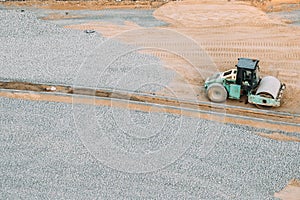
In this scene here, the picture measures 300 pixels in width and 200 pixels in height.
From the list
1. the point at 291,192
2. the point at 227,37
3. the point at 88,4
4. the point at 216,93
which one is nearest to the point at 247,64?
the point at 216,93

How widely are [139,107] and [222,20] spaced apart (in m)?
7.34

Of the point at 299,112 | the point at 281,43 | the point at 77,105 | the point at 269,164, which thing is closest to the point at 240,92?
the point at 299,112

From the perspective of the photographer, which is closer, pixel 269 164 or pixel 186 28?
pixel 269 164

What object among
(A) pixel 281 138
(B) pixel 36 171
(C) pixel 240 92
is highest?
(C) pixel 240 92

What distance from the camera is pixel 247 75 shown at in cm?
1452

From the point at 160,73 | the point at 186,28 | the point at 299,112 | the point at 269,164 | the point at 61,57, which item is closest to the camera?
the point at 269,164

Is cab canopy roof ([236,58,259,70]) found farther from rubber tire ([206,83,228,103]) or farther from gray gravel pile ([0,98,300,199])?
gray gravel pile ([0,98,300,199])

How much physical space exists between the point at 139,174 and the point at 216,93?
14.4 feet

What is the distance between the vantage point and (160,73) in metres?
16.6

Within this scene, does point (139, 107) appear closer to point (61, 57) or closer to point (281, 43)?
point (61, 57)

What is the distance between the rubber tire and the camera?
14.8 m

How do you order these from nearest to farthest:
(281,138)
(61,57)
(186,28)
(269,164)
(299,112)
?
(269,164)
(281,138)
(299,112)
(61,57)
(186,28)

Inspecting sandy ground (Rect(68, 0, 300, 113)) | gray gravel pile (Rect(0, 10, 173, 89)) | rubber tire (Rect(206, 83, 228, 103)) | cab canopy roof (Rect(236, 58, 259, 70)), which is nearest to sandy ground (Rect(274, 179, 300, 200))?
sandy ground (Rect(68, 0, 300, 113))

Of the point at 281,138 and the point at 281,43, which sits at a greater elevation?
the point at 281,43
